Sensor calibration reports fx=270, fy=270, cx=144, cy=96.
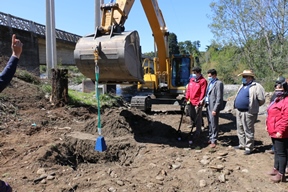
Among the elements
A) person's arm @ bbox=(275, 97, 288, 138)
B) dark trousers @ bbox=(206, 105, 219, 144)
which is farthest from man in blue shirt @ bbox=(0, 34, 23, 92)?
dark trousers @ bbox=(206, 105, 219, 144)

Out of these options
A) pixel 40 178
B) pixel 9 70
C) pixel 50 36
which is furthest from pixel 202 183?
pixel 50 36

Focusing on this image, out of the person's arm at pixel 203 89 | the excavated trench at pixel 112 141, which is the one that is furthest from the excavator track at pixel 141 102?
the person's arm at pixel 203 89

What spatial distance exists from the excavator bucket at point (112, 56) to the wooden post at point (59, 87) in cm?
343

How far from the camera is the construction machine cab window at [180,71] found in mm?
10953

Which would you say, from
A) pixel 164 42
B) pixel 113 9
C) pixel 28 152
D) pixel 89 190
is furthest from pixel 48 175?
pixel 164 42

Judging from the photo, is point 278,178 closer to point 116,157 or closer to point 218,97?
point 218,97

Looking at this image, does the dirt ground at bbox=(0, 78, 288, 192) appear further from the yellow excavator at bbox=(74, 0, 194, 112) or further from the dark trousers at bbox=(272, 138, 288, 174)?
the yellow excavator at bbox=(74, 0, 194, 112)

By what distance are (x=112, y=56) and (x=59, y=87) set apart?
4291 millimetres

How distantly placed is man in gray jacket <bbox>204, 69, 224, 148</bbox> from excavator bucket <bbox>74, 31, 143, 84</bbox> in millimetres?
1633

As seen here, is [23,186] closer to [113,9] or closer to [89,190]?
[89,190]

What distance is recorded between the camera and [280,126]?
3.87 m

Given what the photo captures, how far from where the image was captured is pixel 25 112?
792 centimetres

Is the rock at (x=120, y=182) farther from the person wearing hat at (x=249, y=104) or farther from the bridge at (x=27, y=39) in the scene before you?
the bridge at (x=27, y=39)

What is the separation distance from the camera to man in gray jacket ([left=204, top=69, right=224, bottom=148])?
568 cm
